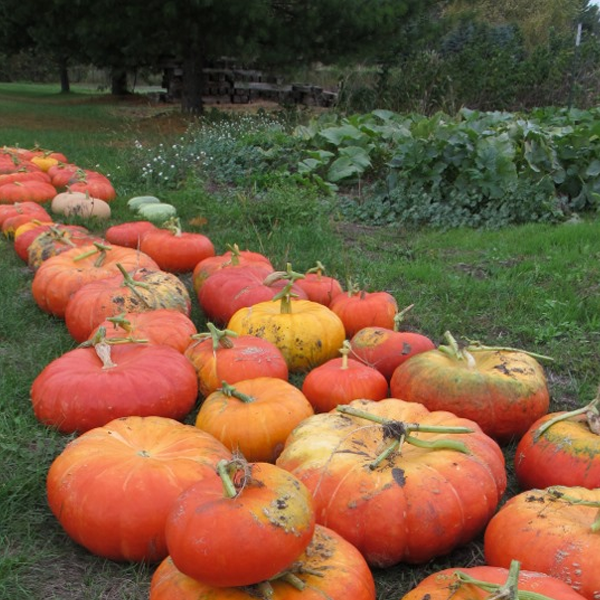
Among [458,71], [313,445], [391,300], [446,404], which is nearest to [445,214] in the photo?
[391,300]

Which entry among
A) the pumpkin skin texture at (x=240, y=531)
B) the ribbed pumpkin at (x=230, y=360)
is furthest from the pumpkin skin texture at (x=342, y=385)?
the pumpkin skin texture at (x=240, y=531)

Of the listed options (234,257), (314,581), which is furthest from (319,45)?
(314,581)

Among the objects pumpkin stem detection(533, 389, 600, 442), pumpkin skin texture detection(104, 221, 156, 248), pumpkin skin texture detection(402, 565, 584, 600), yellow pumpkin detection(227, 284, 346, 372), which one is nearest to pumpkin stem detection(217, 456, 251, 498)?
pumpkin skin texture detection(402, 565, 584, 600)

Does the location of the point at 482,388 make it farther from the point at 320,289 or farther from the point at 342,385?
the point at 320,289

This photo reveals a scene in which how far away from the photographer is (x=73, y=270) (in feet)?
14.8

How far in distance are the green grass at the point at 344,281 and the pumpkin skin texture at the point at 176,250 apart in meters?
0.61

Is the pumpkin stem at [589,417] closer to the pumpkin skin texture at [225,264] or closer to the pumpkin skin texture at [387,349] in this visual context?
the pumpkin skin texture at [387,349]

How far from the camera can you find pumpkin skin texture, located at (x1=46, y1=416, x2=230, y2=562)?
2406 millimetres

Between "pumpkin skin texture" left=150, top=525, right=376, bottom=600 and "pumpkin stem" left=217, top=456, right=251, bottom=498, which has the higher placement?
"pumpkin stem" left=217, top=456, right=251, bottom=498

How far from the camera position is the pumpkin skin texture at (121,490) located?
2406mm

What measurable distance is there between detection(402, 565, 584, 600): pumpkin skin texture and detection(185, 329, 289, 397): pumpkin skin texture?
5.30 feet

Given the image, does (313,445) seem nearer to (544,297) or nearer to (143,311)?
(143,311)

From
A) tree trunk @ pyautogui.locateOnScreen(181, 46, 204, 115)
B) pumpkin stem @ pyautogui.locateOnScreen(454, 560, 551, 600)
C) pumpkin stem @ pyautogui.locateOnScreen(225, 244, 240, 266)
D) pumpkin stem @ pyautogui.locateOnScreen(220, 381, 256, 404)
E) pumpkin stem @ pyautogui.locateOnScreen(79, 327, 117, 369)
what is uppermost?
tree trunk @ pyautogui.locateOnScreen(181, 46, 204, 115)

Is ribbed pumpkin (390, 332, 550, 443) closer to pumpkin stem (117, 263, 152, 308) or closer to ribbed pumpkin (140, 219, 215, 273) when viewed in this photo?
pumpkin stem (117, 263, 152, 308)
